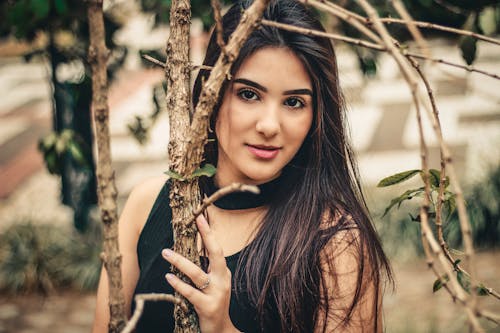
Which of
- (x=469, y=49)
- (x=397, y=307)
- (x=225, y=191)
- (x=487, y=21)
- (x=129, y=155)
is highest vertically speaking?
(x=129, y=155)

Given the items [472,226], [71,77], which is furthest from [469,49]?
[472,226]

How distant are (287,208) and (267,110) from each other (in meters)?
0.33

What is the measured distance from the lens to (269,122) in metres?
1.43

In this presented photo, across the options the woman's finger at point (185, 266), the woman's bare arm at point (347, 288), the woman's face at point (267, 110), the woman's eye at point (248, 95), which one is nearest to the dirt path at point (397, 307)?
the woman's bare arm at point (347, 288)

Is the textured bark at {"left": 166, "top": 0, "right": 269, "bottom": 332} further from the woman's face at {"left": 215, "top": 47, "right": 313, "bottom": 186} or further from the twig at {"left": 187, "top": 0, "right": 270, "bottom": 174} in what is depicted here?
the woman's face at {"left": 215, "top": 47, "right": 313, "bottom": 186}

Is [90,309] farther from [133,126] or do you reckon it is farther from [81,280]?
[133,126]

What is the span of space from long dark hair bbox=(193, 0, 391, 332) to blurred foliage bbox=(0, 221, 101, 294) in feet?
9.08

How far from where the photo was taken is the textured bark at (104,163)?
77cm

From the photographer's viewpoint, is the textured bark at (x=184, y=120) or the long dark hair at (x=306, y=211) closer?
the textured bark at (x=184, y=120)

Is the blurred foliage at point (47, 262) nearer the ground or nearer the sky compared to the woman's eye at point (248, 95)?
nearer the ground

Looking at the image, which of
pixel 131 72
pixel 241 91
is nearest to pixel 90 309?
pixel 241 91

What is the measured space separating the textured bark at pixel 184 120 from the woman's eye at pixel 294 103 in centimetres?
51

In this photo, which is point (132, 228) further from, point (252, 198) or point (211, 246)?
point (211, 246)

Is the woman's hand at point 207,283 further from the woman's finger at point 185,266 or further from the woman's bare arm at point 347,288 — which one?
the woman's bare arm at point 347,288
